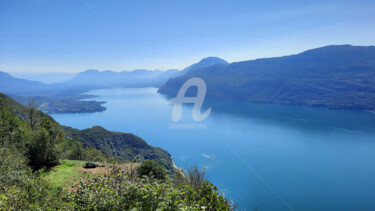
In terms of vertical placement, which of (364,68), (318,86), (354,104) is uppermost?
(364,68)

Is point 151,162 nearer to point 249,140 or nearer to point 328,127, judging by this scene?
point 249,140

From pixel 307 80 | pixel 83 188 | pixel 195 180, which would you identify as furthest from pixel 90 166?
pixel 307 80

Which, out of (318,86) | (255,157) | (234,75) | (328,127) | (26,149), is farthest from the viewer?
(234,75)

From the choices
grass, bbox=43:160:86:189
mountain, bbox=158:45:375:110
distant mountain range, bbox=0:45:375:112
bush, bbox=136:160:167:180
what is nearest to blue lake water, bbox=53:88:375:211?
bush, bbox=136:160:167:180

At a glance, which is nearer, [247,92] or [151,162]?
[151,162]

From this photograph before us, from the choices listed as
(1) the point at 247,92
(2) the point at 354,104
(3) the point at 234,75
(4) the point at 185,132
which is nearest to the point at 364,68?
(2) the point at 354,104

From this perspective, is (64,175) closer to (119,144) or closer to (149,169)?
(149,169)

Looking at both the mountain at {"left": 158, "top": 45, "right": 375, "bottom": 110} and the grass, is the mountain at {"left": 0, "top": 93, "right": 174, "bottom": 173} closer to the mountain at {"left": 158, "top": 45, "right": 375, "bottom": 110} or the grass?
the grass

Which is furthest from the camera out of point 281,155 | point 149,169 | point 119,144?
point 119,144
